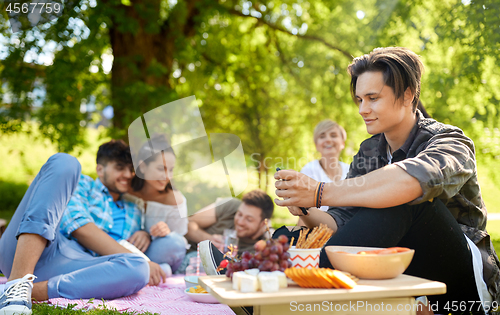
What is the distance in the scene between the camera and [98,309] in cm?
182

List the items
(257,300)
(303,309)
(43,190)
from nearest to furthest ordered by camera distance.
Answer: (257,300) < (303,309) < (43,190)

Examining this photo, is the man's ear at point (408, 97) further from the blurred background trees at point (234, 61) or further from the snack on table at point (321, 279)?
the blurred background trees at point (234, 61)

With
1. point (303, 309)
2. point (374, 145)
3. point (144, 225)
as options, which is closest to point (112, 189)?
point (144, 225)

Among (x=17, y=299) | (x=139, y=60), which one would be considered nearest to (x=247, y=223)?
(x=17, y=299)

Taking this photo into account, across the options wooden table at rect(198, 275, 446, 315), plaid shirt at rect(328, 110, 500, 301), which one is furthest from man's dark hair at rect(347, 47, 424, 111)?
wooden table at rect(198, 275, 446, 315)

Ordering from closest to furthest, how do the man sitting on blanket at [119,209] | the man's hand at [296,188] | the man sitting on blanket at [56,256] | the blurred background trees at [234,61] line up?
1. the man's hand at [296,188]
2. the man sitting on blanket at [56,256]
3. the man sitting on blanket at [119,209]
4. the blurred background trees at [234,61]

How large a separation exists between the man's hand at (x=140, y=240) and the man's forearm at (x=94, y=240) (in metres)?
0.50

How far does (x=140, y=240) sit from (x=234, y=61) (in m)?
4.08

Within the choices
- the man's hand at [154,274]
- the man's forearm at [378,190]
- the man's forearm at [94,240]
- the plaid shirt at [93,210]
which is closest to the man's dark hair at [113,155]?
the plaid shirt at [93,210]

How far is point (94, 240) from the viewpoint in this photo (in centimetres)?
230

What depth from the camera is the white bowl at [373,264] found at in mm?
1139

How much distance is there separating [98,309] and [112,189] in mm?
1105

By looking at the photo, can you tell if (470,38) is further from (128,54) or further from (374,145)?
(128,54)

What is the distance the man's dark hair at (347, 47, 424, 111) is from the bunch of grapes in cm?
87
